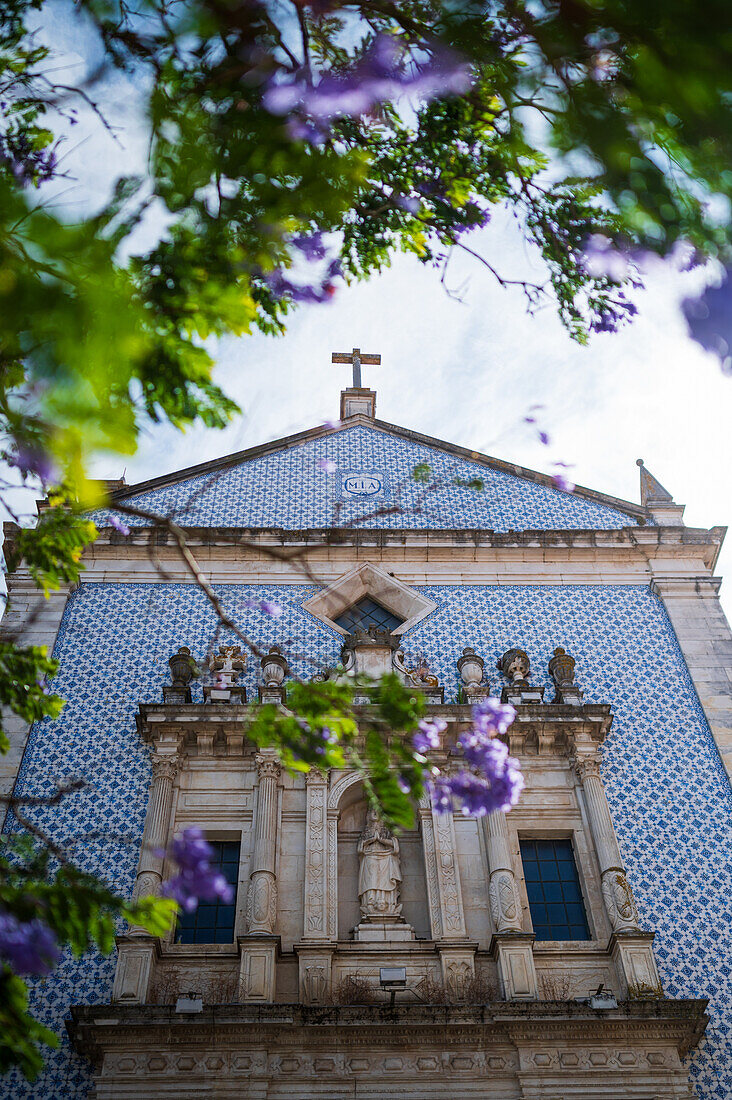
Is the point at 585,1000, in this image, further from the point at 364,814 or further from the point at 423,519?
the point at 423,519

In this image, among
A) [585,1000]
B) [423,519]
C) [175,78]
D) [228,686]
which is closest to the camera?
[175,78]

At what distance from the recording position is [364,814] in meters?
9.59

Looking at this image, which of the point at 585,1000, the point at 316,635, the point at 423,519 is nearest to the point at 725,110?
the point at 585,1000

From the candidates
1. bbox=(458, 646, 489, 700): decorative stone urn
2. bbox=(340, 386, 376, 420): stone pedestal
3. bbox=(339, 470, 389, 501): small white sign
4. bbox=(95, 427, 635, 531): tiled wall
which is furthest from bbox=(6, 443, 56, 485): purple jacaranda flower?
bbox=(340, 386, 376, 420): stone pedestal

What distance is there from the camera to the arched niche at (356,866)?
29.2 feet

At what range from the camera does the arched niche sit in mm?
8891

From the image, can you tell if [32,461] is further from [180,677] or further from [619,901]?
[619,901]

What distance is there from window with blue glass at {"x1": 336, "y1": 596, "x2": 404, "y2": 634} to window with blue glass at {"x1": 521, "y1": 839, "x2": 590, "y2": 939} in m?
2.99

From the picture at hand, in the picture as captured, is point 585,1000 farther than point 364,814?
No

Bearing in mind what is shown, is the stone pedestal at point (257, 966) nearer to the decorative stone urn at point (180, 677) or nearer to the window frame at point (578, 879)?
the window frame at point (578, 879)

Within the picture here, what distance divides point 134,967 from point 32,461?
4.58 meters

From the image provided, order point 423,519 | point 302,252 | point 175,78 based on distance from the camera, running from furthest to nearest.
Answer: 1. point 423,519
2. point 302,252
3. point 175,78

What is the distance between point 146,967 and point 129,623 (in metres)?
4.04

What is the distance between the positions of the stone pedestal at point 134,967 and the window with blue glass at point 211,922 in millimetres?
499
